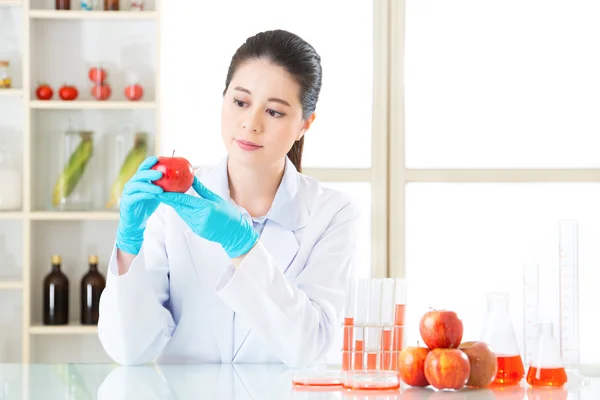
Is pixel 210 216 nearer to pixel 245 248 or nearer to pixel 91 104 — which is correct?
pixel 245 248

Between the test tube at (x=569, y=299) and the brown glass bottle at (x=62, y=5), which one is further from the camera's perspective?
the brown glass bottle at (x=62, y=5)

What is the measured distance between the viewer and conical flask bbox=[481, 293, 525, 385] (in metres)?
1.36

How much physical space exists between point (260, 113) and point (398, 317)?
66 cm

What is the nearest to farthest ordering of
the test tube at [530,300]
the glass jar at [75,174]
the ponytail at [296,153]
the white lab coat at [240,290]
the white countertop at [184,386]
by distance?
the white countertop at [184,386] < the test tube at [530,300] < the white lab coat at [240,290] < the ponytail at [296,153] < the glass jar at [75,174]

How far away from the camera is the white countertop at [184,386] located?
4.18ft

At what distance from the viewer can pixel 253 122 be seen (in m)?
1.80

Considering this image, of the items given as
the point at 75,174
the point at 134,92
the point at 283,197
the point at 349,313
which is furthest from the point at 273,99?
the point at 75,174

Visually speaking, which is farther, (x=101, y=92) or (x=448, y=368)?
(x=101, y=92)

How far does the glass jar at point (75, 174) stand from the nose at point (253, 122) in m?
1.65

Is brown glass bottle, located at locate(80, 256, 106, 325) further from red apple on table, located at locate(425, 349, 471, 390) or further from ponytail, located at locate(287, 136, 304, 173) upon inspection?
red apple on table, located at locate(425, 349, 471, 390)

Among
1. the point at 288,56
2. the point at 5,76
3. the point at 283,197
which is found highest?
the point at 5,76

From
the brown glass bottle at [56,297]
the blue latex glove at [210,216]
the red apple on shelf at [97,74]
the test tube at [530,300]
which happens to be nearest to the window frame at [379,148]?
the red apple on shelf at [97,74]

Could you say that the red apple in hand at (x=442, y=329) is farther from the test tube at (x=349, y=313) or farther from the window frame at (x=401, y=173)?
the window frame at (x=401, y=173)

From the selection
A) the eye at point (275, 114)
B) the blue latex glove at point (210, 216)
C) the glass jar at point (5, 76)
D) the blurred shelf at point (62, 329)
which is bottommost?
the blurred shelf at point (62, 329)
